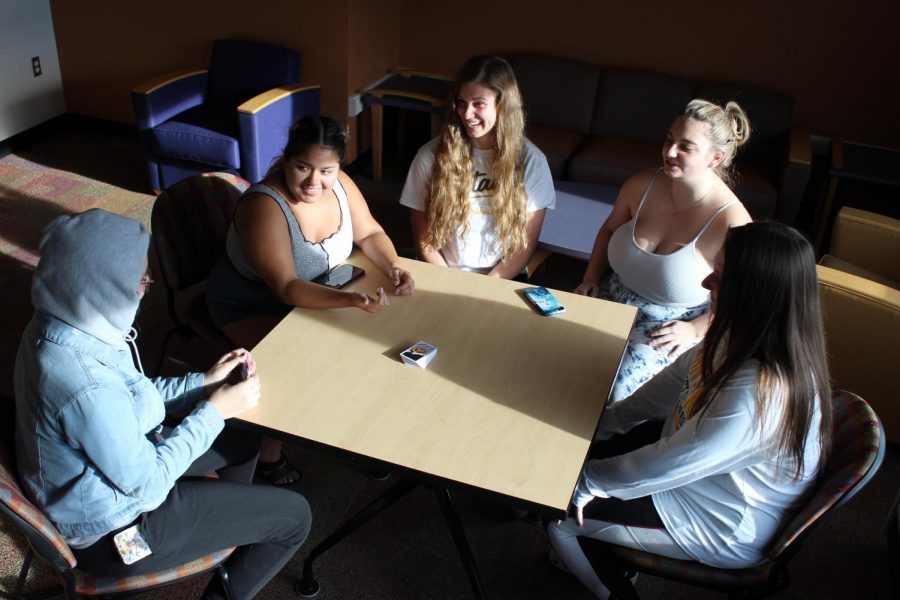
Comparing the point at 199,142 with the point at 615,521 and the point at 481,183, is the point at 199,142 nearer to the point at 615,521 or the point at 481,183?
the point at 481,183

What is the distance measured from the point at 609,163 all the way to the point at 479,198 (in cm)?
181

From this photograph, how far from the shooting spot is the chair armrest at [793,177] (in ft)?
12.9

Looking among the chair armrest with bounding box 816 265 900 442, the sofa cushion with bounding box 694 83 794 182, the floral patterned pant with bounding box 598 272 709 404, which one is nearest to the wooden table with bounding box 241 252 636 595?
the floral patterned pant with bounding box 598 272 709 404

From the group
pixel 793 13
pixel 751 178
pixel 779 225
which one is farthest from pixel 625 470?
pixel 793 13

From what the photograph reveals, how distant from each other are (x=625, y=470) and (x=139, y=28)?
445cm

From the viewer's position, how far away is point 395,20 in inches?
199

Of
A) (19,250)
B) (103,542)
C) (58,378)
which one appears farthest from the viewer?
(19,250)

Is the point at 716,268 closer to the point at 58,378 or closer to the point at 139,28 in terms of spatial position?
the point at 58,378

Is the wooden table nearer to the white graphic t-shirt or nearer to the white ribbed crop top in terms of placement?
the white ribbed crop top

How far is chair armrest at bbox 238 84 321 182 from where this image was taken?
405cm

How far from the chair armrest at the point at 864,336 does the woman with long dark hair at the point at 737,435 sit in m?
1.11

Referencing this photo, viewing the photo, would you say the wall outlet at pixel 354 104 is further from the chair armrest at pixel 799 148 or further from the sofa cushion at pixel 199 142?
the chair armrest at pixel 799 148

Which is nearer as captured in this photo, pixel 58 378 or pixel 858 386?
pixel 58 378

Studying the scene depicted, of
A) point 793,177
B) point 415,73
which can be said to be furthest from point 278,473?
point 415,73
